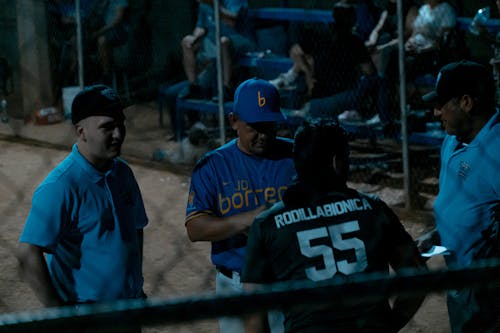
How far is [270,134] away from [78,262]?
3.48 ft

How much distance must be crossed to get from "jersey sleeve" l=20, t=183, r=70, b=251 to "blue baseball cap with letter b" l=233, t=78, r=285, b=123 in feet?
3.16

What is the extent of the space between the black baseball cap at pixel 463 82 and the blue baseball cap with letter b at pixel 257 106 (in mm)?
741

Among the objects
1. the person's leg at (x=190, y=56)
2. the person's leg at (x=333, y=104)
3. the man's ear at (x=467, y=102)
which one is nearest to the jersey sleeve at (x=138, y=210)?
the man's ear at (x=467, y=102)

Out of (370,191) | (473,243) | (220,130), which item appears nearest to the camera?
(473,243)

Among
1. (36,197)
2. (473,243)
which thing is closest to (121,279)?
(36,197)

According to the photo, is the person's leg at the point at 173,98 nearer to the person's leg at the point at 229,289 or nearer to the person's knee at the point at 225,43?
the person's knee at the point at 225,43

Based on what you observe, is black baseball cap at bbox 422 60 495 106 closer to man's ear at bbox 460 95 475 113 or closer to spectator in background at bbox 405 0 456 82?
man's ear at bbox 460 95 475 113

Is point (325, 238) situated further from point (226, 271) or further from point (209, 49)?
point (209, 49)

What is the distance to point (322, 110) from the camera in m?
9.27

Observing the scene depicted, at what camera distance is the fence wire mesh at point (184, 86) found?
27.2ft

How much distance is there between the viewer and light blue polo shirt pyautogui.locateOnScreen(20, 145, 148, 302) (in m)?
3.59

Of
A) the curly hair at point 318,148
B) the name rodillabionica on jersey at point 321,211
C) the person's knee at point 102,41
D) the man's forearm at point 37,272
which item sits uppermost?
the curly hair at point 318,148

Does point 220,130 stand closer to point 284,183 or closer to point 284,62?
point 284,62

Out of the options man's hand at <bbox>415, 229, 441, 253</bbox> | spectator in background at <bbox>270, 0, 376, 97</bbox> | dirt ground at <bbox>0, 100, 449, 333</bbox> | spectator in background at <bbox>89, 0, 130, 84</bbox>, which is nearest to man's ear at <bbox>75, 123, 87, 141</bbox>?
dirt ground at <bbox>0, 100, 449, 333</bbox>
